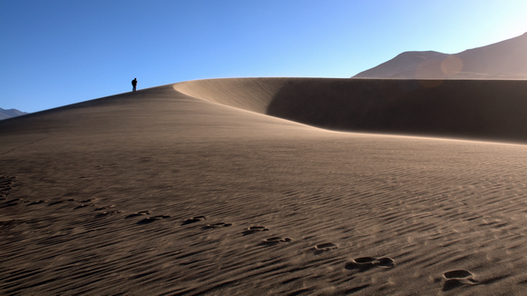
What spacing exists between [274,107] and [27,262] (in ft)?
113

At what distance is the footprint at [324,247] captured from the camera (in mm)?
3520

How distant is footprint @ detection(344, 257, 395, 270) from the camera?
10.2ft

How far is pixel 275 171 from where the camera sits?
25.9ft

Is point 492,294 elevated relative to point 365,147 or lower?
lower

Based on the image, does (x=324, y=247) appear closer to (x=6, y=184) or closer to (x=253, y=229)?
(x=253, y=229)

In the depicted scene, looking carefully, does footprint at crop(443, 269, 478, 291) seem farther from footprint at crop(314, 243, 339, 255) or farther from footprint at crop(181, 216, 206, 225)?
footprint at crop(181, 216, 206, 225)

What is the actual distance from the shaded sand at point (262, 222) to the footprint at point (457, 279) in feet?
0.04

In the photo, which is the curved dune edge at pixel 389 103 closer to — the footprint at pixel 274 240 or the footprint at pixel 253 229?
the footprint at pixel 253 229

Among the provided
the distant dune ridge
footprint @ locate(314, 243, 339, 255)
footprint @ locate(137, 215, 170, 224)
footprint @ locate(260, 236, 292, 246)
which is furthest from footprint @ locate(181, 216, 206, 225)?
footprint @ locate(314, 243, 339, 255)

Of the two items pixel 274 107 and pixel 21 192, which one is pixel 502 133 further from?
pixel 21 192

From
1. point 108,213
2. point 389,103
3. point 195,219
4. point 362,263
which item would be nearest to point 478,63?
point 389,103

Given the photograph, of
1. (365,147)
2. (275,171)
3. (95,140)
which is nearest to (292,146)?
(365,147)

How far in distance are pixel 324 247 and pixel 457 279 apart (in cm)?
124

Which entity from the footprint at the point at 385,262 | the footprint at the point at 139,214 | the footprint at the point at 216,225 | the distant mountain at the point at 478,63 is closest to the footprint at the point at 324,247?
the footprint at the point at 385,262
